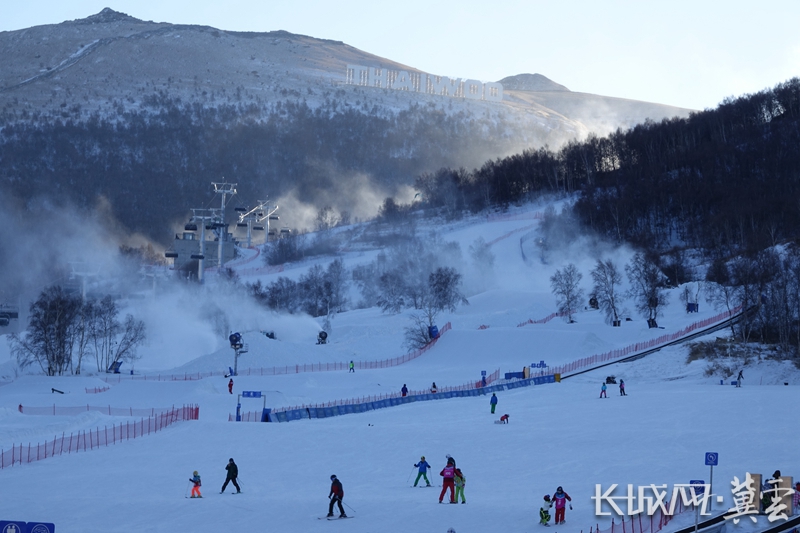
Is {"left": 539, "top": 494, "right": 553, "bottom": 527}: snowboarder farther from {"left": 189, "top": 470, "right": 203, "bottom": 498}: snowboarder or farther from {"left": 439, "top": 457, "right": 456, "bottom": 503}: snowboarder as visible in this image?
{"left": 189, "top": 470, "right": 203, "bottom": 498}: snowboarder

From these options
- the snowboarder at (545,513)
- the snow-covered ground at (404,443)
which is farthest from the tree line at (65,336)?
the snowboarder at (545,513)

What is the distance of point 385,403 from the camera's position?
121ft

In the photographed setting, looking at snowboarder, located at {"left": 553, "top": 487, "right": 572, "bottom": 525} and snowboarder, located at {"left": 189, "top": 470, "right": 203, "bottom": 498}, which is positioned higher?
snowboarder, located at {"left": 553, "top": 487, "right": 572, "bottom": 525}

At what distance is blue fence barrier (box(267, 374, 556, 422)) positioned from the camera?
33.2 metres

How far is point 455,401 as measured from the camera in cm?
3850

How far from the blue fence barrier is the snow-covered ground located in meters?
0.80

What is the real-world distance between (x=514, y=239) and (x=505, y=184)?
80.2 ft

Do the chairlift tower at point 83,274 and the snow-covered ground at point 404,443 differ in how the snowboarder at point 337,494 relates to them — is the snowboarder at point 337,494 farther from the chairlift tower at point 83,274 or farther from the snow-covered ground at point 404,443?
the chairlift tower at point 83,274

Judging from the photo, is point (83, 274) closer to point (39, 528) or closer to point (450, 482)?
point (450, 482)

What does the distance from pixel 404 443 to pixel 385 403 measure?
33.2ft

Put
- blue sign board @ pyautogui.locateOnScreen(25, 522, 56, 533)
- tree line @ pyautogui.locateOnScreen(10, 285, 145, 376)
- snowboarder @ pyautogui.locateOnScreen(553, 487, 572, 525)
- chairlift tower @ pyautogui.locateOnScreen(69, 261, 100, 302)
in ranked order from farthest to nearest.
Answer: chairlift tower @ pyautogui.locateOnScreen(69, 261, 100, 302), tree line @ pyautogui.locateOnScreen(10, 285, 145, 376), snowboarder @ pyautogui.locateOnScreen(553, 487, 572, 525), blue sign board @ pyautogui.locateOnScreen(25, 522, 56, 533)

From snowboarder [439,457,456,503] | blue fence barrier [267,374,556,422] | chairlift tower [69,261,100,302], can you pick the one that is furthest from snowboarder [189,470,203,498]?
chairlift tower [69,261,100,302]

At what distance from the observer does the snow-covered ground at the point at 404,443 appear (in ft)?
58.0

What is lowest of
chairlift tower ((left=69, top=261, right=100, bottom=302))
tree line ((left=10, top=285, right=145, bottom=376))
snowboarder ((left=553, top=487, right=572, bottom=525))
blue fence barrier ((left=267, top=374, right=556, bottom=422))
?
snowboarder ((left=553, top=487, right=572, bottom=525))
